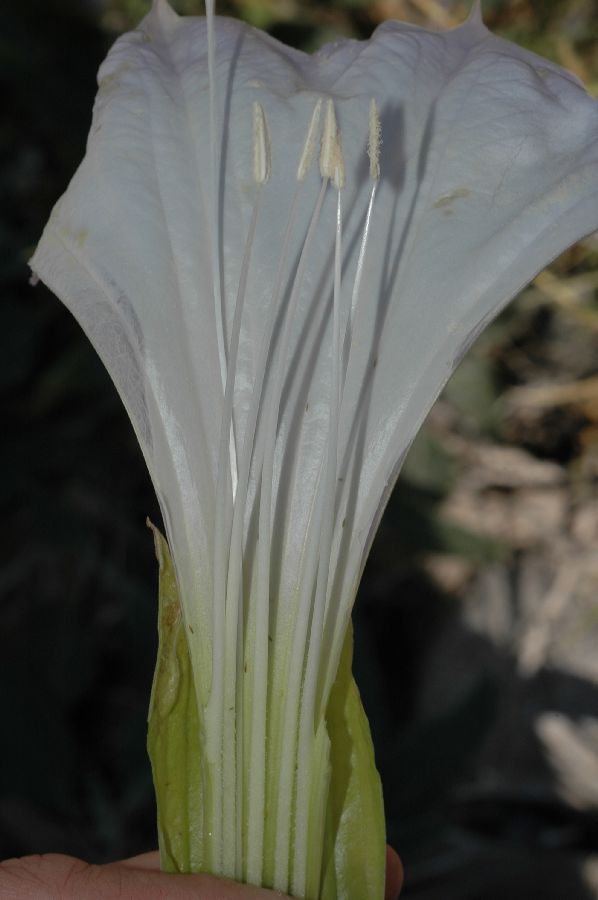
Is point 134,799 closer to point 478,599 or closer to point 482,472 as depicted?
point 478,599

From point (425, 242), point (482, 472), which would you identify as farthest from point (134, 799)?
point (425, 242)

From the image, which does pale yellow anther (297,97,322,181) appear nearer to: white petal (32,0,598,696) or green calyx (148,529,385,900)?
white petal (32,0,598,696)

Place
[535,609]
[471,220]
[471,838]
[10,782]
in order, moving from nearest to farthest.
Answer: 1. [471,220]
2. [10,782]
3. [471,838]
4. [535,609]

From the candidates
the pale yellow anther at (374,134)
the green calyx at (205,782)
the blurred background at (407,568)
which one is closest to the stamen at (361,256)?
the pale yellow anther at (374,134)

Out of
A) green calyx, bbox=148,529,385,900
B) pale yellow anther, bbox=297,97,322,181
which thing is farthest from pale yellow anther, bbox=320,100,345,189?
green calyx, bbox=148,529,385,900

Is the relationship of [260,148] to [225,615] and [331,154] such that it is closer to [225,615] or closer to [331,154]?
[331,154]

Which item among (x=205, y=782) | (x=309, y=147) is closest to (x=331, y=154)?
(x=309, y=147)
